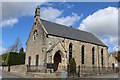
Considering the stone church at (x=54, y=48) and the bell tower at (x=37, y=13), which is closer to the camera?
the stone church at (x=54, y=48)

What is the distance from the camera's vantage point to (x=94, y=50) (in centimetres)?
4444

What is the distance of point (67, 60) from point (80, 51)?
5.35 meters

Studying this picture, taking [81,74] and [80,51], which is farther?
[80,51]

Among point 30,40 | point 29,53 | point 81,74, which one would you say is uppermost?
point 30,40

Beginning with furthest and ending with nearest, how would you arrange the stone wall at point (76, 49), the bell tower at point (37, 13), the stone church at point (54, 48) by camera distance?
the bell tower at point (37, 13), the stone wall at point (76, 49), the stone church at point (54, 48)

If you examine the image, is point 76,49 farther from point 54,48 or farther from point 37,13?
point 37,13

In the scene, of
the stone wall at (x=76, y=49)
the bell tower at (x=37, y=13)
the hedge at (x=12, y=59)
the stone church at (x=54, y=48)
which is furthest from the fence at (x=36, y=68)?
the hedge at (x=12, y=59)

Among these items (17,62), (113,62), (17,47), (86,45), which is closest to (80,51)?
(86,45)

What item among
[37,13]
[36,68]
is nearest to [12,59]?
[36,68]

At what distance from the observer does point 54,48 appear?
32.9 metres

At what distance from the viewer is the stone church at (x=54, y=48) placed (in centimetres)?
3350

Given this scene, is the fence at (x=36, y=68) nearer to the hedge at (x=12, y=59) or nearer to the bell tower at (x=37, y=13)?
the bell tower at (x=37, y=13)

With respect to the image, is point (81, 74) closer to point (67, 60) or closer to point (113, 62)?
point (67, 60)

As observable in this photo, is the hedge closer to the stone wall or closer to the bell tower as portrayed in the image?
the bell tower
